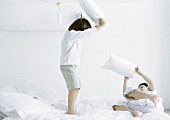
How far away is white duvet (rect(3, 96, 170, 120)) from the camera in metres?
2.50

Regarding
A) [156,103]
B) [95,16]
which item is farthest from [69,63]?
[156,103]

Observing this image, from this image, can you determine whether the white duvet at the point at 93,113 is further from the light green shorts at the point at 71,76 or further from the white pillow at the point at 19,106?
the light green shorts at the point at 71,76

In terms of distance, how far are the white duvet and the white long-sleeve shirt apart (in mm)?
403

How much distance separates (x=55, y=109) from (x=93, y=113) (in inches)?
14.7

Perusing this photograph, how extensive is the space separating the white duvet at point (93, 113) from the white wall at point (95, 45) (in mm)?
945

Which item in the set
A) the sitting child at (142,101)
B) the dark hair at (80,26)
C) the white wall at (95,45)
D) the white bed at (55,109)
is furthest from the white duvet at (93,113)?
the white wall at (95,45)

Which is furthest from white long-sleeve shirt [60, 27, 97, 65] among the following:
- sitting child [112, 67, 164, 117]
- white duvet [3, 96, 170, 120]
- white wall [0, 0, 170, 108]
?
white wall [0, 0, 170, 108]

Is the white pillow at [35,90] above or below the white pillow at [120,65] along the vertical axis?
below

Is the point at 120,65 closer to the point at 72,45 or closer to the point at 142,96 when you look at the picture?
the point at 142,96

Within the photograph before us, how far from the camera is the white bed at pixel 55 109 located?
2.52 meters

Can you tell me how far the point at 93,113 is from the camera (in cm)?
274

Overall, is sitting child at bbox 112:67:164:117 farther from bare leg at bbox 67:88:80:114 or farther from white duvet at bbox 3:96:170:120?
bare leg at bbox 67:88:80:114

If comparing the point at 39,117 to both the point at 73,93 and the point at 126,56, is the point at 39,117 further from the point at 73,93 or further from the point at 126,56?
the point at 126,56

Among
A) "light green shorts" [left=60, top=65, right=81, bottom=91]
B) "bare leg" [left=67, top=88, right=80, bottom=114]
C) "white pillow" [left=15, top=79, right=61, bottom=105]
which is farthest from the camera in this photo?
"white pillow" [left=15, top=79, right=61, bottom=105]
